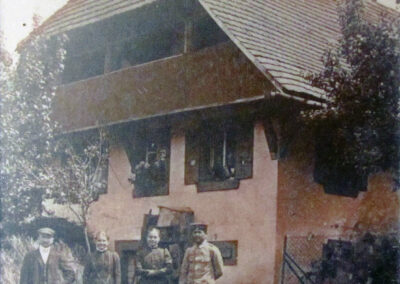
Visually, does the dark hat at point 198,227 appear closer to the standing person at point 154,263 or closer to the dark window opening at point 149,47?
the standing person at point 154,263

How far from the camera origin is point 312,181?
39.1 ft

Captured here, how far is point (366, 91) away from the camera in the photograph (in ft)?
31.9

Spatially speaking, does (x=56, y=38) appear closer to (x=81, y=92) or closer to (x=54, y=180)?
(x=81, y=92)

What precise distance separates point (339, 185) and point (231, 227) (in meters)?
2.11

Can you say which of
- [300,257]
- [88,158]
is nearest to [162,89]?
[88,158]

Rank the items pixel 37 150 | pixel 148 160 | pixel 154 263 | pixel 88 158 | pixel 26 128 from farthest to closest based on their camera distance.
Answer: pixel 88 158 < pixel 148 160 < pixel 37 150 < pixel 26 128 < pixel 154 263

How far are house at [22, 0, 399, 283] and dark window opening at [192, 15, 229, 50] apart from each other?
2cm

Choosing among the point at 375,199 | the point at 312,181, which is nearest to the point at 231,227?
the point at 312,181

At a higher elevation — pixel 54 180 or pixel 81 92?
pixel 81 92

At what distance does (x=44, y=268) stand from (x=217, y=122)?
12.4ft

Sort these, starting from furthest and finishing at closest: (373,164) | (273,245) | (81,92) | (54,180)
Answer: (81,92)
(54,180)
(273,245)
(373,164)

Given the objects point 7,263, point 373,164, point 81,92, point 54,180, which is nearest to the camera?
point 373,164

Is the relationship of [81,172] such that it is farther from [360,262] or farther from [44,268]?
[360,262]

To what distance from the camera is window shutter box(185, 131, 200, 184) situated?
12.5m
